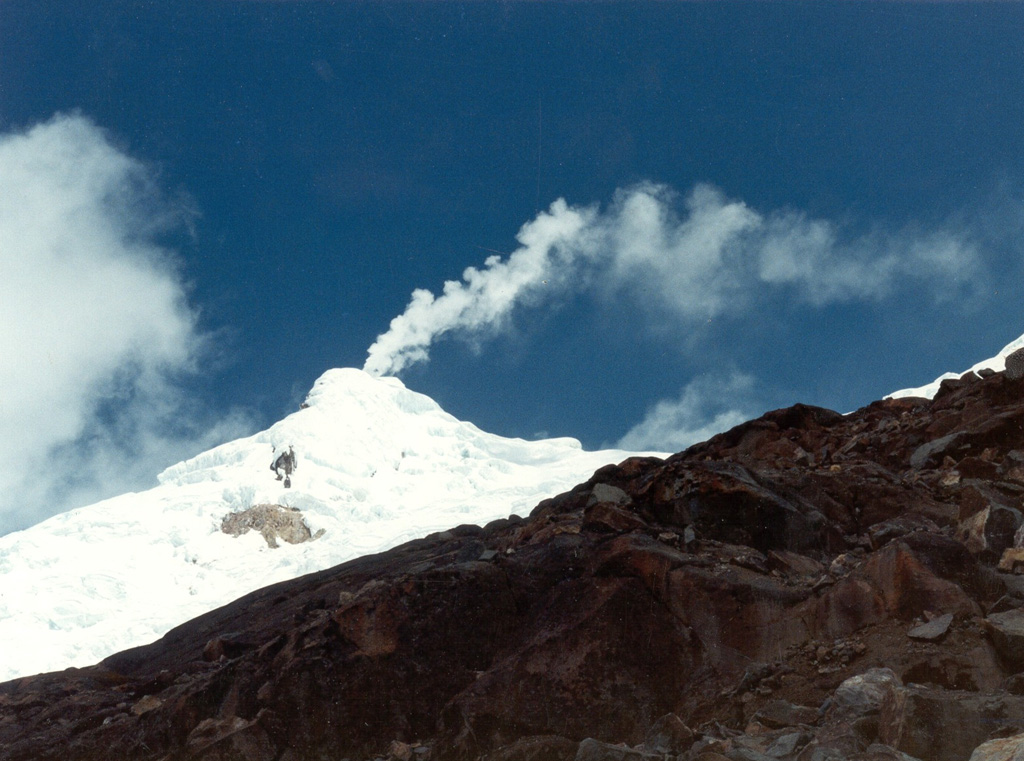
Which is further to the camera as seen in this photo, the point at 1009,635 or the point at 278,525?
the point at 278,525

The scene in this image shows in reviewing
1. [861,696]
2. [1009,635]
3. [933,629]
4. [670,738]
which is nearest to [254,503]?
[670,738]

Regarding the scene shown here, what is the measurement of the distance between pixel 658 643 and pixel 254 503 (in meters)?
90.5

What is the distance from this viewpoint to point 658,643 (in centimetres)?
957

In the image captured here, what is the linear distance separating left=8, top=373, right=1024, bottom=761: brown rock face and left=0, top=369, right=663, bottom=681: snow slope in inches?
1911

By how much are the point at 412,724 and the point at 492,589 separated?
2121 millimetres

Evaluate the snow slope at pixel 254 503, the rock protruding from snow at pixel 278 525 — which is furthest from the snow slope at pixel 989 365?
the rock protruding from snow at pixel 278 525

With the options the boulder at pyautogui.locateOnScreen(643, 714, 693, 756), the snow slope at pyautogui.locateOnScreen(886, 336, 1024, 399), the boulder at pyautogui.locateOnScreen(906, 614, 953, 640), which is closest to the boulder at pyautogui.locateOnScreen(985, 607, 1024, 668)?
the boulder at pyautogui.locateOnScreen(906, 614, 953, 640)

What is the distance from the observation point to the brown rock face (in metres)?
7.27

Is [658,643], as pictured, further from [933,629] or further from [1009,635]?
[1009,635]

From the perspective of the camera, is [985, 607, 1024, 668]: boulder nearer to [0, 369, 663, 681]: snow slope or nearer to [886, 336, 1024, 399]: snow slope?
[886, 336, 1024, 399]: snow slope

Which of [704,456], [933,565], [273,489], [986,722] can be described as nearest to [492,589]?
[933,565]

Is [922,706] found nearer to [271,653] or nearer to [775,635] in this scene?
[775,635]

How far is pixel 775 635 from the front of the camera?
9.15 m

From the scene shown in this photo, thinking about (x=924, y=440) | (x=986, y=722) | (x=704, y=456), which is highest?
(x=704, y=456)
